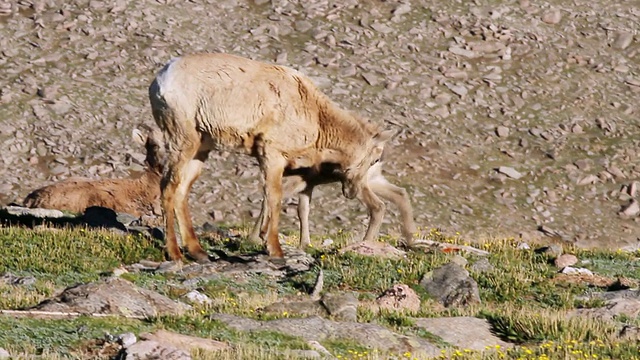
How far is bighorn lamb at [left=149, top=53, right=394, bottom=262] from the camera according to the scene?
16.1 meters

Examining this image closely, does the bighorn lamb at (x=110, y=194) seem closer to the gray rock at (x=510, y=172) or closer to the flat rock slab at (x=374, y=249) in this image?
the flat rock slab at (x=374, y=249)

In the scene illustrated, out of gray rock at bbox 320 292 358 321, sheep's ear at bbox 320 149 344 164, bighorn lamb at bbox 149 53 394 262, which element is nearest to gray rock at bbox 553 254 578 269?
sheep's ear at bbox 320 149 344 164

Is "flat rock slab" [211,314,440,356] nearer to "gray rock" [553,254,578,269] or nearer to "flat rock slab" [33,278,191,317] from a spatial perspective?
"flat rock slab" [33,278,191,317]

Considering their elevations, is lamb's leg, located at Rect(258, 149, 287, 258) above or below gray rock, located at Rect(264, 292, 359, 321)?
below

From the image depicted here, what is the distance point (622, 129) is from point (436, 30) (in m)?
7.04

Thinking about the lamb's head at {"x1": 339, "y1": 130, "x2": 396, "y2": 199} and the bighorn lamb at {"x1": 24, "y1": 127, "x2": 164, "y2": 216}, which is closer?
the lamb's head at {"x1": 339, "y1": 130, "x2": 396, "y2": 199}

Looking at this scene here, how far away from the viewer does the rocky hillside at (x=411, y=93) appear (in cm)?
3131

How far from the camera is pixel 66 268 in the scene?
15.4m

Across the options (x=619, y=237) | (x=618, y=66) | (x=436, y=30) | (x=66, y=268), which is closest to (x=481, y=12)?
(x=436, y=30)

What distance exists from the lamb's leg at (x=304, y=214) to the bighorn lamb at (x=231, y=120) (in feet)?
5.19

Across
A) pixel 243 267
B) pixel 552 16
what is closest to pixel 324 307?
pixel 243 267

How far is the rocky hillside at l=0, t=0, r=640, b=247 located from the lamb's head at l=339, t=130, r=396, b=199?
11.5 metres

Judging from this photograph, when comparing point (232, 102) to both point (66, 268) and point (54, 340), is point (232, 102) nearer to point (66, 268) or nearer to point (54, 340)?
point (66, 268)

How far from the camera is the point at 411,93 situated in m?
35.8
